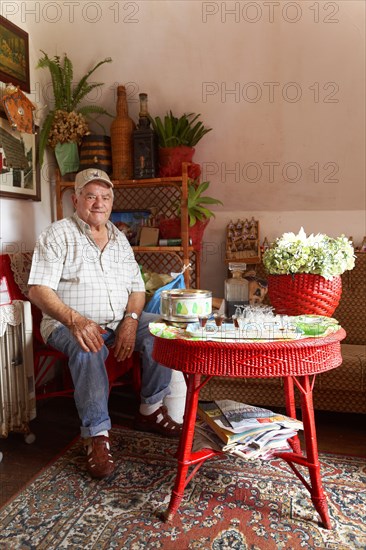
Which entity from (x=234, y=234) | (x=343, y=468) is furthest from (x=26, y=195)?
(x=343, y=468)

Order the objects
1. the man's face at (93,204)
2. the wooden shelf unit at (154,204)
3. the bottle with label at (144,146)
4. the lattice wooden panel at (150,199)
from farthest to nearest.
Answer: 1. the lattice wooden panel at (150,199)
2. the wooden shelf unit at (154,204)
3. the bottle with label at (144,146)
4. the man's face at (93,204)

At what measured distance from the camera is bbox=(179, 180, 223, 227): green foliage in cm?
274

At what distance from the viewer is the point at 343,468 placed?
1870 millimetres

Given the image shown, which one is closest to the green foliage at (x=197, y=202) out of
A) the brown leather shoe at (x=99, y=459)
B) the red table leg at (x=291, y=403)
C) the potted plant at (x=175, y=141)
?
the potted plant at (x=175, y=141)

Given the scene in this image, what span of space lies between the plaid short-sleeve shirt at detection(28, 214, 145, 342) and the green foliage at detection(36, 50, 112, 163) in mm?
807

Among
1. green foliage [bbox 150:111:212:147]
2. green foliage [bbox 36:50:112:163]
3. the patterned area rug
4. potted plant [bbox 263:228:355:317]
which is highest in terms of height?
green foliage [bbox 36:50:112:163]

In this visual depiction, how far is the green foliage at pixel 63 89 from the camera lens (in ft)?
8.89

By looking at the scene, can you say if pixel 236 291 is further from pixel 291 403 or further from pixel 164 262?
pixel 164 262

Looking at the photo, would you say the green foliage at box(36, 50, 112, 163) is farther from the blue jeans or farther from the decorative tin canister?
the decorative tin canister

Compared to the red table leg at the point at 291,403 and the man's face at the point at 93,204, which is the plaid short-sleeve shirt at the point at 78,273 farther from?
the red table leg at the point at 291,403

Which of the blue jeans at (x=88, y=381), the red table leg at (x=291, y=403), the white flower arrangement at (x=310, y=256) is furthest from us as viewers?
the blue jeans at (x=88, y=381)

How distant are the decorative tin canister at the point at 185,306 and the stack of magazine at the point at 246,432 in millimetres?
384

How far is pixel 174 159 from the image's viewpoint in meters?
2.72

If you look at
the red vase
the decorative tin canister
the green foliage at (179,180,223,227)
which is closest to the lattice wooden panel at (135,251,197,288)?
the green foliage at (179,180,223,227)
